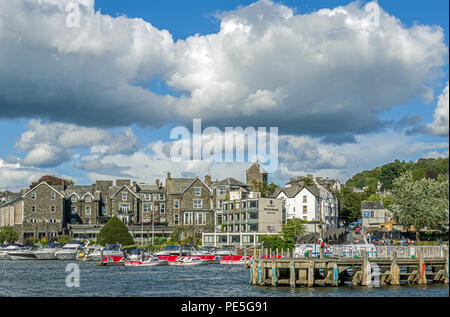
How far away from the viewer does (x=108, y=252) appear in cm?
9819

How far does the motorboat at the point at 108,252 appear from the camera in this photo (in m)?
97.2

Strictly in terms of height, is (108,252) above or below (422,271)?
below

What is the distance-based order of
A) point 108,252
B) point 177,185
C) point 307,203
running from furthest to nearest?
point 177,185 → point 307,203 → point 108,252

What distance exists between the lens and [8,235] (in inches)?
5020

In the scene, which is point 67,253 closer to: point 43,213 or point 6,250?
point 6,250

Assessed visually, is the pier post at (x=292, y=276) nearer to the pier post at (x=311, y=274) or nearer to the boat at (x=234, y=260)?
the pier post at (x=311, y=274)

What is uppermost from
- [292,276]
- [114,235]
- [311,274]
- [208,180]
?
[208,180]

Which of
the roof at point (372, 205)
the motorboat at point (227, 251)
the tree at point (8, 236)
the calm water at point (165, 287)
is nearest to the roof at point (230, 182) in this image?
the motorboat at point (227, 251)

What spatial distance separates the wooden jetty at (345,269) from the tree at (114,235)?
60.2 meters

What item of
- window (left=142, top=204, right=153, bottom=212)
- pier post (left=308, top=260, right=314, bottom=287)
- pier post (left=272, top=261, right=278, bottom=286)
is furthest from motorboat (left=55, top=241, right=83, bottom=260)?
pier post (left=308, top=260, right=314, bottom=287)

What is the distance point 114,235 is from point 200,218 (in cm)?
2260

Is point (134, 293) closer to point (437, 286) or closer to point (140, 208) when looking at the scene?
point (437, 286)

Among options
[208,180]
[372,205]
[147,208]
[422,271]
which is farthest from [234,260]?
[372,205]
